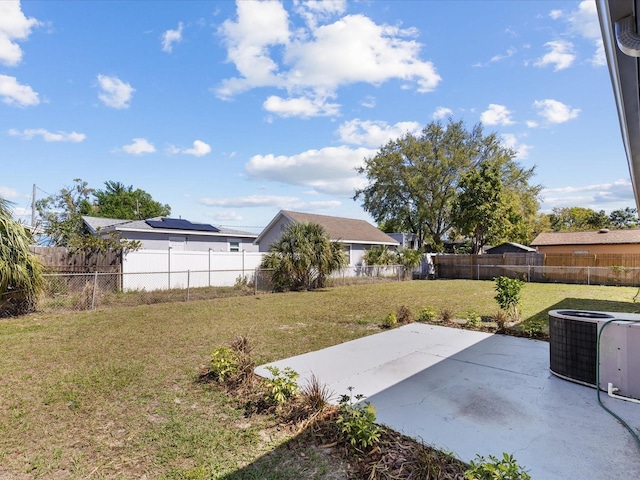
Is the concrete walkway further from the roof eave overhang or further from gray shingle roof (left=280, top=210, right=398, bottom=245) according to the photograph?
gray shingle roof (left=280, top=210, right=398, bottom=245)

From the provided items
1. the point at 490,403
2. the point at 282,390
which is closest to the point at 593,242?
the point at 490,403

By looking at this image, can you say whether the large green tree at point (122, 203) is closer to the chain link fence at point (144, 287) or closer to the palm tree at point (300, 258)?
the chain link fence at point (144, 287)

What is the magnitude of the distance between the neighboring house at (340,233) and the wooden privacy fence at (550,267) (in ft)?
17.3

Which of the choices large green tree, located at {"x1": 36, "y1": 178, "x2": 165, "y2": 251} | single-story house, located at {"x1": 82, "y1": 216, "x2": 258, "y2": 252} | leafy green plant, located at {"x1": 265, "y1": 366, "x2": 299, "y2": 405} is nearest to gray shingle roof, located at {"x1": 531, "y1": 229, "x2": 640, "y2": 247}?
single-story house, located at {"x1": 82, "y1": 216, "x2": 258, "y2": 252}

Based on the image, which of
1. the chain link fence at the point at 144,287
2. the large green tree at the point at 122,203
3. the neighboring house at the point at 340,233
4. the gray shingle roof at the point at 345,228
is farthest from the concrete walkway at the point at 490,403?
→ the large green tree at the point at 122,203

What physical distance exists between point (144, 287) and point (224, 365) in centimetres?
995

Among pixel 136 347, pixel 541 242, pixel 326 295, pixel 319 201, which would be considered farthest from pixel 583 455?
pixel 319 201

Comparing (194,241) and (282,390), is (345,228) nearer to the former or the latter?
(194,241)

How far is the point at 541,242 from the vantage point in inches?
988

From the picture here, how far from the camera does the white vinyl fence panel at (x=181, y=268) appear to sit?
12.3 meters

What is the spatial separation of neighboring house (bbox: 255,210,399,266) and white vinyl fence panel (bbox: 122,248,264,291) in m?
5.04

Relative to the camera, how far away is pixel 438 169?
1148 inches

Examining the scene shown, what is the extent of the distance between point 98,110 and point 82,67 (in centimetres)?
382

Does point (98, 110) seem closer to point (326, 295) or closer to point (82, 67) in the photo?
point (82, 67)
